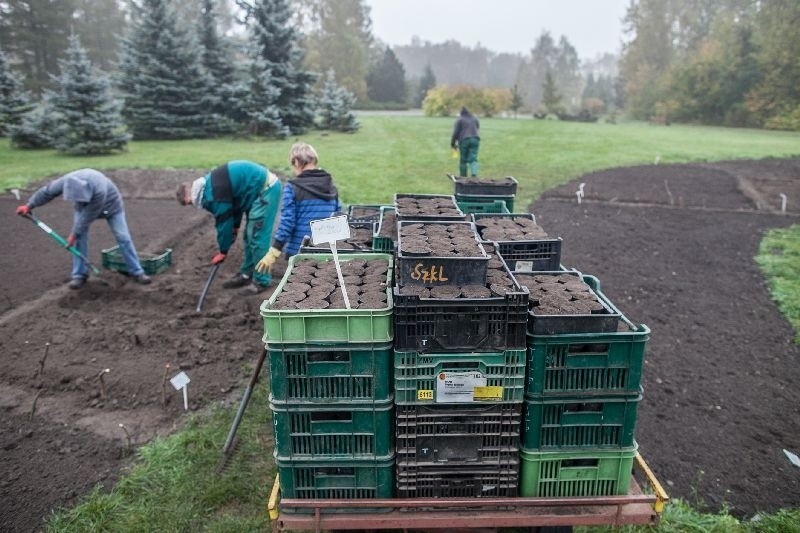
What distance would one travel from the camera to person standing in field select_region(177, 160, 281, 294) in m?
6.88

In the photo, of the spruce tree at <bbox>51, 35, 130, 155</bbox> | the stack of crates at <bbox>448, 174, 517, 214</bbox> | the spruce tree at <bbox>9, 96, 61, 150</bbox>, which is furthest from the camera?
the spruce tree at <bbox>9, 96, 61, 150</bbox>

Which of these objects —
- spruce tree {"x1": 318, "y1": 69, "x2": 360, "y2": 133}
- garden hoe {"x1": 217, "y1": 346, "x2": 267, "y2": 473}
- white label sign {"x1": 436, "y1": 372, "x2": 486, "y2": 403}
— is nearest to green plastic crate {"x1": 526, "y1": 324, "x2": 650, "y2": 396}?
white label sign {"x1": 436, "y1": 372, "x2": 486, "y2": 403}

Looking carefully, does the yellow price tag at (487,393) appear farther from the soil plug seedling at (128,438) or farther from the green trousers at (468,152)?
the green trousers at (468,152)

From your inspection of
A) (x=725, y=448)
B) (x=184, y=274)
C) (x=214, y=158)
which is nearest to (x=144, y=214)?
(x=184, y=274)

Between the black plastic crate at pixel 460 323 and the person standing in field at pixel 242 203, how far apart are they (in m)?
4.60

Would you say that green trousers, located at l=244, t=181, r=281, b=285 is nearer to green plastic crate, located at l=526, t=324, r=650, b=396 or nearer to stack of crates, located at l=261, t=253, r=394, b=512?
stack of crates, located at l=261, t=253, r=394, b=512

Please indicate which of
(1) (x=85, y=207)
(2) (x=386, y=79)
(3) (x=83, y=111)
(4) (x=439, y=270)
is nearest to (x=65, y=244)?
(1) (x=85, y=207)

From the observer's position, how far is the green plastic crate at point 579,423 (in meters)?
2.96

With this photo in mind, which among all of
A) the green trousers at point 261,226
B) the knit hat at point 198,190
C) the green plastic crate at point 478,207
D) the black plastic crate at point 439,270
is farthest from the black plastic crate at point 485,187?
the black plastic crate at point 439,270

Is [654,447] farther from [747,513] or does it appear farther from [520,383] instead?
[520,383]

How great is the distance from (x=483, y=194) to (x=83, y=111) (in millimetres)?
16311

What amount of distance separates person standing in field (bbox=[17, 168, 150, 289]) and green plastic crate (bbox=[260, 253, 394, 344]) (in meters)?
5.57

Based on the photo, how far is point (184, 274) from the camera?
8.24m

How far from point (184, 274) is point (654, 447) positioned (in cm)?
651
